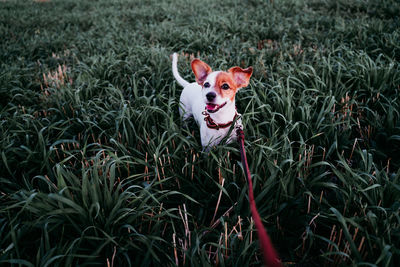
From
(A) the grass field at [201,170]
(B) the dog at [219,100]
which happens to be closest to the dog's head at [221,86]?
(B) the dog at [219,100]

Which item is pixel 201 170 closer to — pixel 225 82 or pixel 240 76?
pixel 225 82

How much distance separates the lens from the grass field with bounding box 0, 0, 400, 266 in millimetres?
1424

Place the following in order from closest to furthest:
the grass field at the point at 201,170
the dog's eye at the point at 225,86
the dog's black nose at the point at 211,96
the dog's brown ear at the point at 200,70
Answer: the grass field at the point at 201,170
the dog's black nose at the point at 211,96
the dog's eye at the point at 225,86
the dog's brown ear at the point at 200,70

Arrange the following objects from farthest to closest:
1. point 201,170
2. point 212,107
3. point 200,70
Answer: point 200,70 → point 212,107 → point 201,170

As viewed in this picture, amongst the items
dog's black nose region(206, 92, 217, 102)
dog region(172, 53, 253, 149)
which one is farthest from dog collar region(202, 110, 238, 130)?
dog's black nose region(206, 92, 217, 102)

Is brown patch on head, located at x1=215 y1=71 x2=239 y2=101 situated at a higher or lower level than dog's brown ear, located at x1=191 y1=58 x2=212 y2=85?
lower

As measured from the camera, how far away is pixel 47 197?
1527mm

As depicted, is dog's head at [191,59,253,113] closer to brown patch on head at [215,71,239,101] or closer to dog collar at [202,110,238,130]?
brown patch on head at [215,71,239,101]

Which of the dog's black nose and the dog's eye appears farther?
the dog's eye

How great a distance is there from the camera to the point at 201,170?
1.88 metres

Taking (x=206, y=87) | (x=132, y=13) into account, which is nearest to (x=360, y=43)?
(x=206, y=87)

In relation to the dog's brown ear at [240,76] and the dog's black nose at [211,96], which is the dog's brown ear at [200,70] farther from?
the dog's black nose at [211,96]

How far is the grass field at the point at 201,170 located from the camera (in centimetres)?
142

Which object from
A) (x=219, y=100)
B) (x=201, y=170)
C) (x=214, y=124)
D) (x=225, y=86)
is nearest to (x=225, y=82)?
(x=225, y=86)
